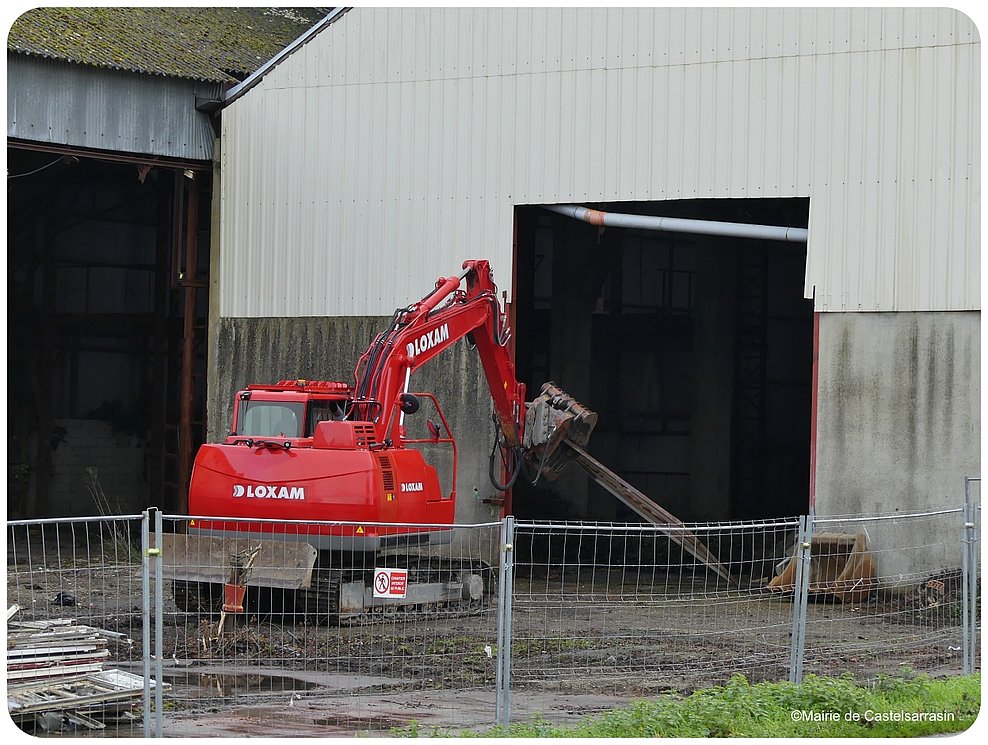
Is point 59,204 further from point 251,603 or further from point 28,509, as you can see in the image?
point 251,603

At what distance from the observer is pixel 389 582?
10516 millimetres

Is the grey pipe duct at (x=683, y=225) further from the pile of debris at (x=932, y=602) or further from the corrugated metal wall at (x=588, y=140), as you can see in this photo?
the pile of debris at (x=932, y=602)

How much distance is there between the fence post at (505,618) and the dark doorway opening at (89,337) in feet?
62.1

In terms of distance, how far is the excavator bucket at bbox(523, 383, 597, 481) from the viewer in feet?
58.6

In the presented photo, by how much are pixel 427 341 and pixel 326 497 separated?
2.40 m

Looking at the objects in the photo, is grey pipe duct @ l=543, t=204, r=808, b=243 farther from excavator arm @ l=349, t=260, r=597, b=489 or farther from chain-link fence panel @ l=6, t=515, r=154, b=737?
chain-link fence panel @ l=6, t=515, r=154, b=737

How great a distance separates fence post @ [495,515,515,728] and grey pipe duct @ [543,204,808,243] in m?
9.25

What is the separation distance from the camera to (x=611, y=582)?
64.0 feet

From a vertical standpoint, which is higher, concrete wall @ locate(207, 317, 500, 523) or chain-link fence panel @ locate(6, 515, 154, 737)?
concrete wall @ locate(207, 317, 500, 523)

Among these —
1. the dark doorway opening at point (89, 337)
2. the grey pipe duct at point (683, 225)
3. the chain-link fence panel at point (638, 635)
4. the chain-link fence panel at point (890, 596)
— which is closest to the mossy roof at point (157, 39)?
the dark doorway opening at point (89, 337)

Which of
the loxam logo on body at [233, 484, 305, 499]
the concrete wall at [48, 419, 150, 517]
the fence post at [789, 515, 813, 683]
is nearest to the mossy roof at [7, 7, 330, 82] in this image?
the loxam logo on body at [233, 484, 305, 499]

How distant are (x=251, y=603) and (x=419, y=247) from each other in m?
6.73

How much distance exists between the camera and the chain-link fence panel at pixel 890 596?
13.0 metres

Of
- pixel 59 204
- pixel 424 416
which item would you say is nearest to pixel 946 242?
pixel 424 416
